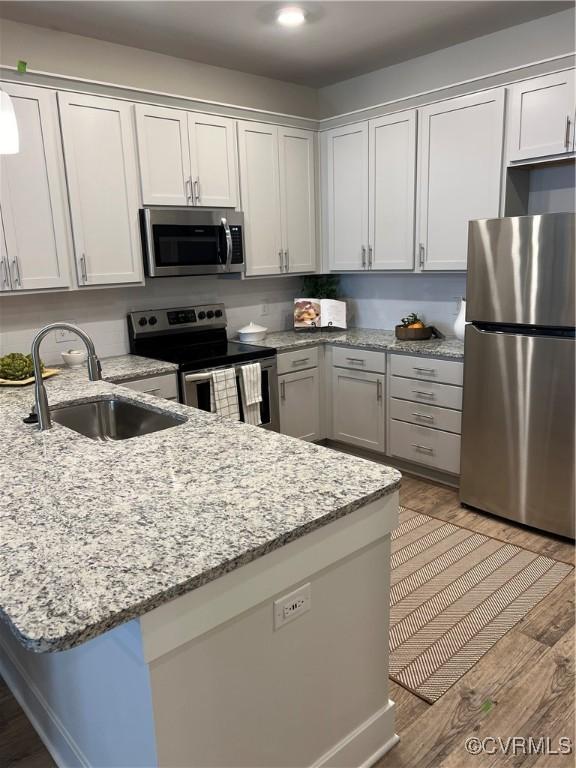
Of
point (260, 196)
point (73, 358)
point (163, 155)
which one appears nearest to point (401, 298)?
point (260, 196)

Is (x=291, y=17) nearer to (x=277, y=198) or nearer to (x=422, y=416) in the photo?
(x=277, y=198)

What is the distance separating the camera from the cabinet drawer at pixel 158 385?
3.07 meters

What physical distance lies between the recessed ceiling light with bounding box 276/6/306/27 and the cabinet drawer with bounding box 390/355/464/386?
77.7 inches

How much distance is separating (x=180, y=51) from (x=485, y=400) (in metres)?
2.71

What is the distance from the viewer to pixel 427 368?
350cm

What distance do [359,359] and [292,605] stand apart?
8.75 ft

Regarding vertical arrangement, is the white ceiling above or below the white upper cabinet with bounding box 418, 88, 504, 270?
above

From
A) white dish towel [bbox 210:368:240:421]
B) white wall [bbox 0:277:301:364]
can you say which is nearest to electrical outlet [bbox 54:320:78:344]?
white wall [bbox 0:277:301:364]

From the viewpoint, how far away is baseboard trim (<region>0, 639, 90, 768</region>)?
5.50ft

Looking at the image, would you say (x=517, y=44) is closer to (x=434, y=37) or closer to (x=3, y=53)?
(x=434, y=37)

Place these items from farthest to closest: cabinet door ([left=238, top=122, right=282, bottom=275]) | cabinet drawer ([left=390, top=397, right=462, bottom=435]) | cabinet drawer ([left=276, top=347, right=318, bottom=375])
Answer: cabinet drawer ([left=276, top=347, right=318, bottom=375])
cabinet door ([left=238, top=122, right=282, bottom=275])
cabinet drawer ([left=390, top=397, right=462, bottom=435])

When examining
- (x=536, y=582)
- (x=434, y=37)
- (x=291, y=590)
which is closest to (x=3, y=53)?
(x=434, y=37)

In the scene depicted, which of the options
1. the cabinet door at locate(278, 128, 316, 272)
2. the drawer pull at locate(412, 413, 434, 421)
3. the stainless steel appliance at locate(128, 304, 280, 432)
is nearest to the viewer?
the stainless steel appliance at locate(128, 304, 280, 432)
